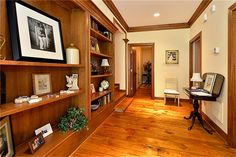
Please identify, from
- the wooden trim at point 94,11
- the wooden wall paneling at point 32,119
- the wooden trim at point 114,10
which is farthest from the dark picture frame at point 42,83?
the wooden trim at point 114,10

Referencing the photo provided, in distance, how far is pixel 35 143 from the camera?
1531 millimetres

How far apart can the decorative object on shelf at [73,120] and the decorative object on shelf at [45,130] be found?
5.5 inches

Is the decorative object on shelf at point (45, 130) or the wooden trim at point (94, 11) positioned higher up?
the wooden trim at point (94, 11)

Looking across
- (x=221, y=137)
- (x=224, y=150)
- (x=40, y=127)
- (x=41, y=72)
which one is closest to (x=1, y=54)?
(x=41, y=72)

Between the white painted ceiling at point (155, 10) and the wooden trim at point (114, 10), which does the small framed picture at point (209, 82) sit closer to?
the white painted ceiling at point (155, 10)

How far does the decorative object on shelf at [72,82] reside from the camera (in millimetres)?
2167

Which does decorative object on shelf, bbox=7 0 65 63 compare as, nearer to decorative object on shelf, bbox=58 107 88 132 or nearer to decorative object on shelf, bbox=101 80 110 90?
decorative object on shelf, bbox=58 107 88 132

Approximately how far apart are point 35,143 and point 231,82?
2.71 metres

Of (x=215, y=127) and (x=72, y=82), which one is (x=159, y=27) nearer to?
(x=215, y=127)

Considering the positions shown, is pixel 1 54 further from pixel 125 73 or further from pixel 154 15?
pixel 125 73

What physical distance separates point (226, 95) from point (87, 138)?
235 centimetres

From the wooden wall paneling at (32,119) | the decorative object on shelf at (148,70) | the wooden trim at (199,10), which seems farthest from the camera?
the decorative object on shelf at (148,70)

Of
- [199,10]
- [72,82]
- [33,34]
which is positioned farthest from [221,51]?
[33,34]

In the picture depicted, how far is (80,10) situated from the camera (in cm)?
231
